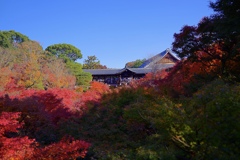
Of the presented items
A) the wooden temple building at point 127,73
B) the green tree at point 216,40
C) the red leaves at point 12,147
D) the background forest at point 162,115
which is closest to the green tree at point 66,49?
the wooden temple building at point 127,73

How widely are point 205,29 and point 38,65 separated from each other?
17.8 metres

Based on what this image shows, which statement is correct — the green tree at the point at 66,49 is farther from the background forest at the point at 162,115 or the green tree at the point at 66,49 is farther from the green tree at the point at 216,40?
the green tree at the point at 216,40

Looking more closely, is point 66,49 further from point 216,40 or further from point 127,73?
point 216,40

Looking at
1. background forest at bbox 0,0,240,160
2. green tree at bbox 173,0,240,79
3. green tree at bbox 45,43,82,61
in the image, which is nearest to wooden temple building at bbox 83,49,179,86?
green tree at bbox 45,43,82,61

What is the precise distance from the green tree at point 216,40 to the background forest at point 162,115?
1.1 inches

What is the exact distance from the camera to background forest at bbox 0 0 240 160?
3.50m

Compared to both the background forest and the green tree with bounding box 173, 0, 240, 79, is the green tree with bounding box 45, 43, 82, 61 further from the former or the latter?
the green tree with bounding box 173, 0, 240, 79

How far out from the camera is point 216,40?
8.14 m

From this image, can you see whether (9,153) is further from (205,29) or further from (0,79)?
(0,79)

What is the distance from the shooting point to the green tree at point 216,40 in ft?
22.1

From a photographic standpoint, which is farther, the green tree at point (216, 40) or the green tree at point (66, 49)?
the green tree at point (66, 49)

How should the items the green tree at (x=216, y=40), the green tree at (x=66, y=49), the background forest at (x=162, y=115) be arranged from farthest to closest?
the green tree at (x=66, y=49) → the green tree at (x=216, y=40) → the background forest at (x=162, y=115)

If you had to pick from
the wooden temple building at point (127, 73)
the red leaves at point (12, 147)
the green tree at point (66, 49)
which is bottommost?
the red leaves at point (12, 147)

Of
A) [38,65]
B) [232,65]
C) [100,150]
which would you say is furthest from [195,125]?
[38,65]
